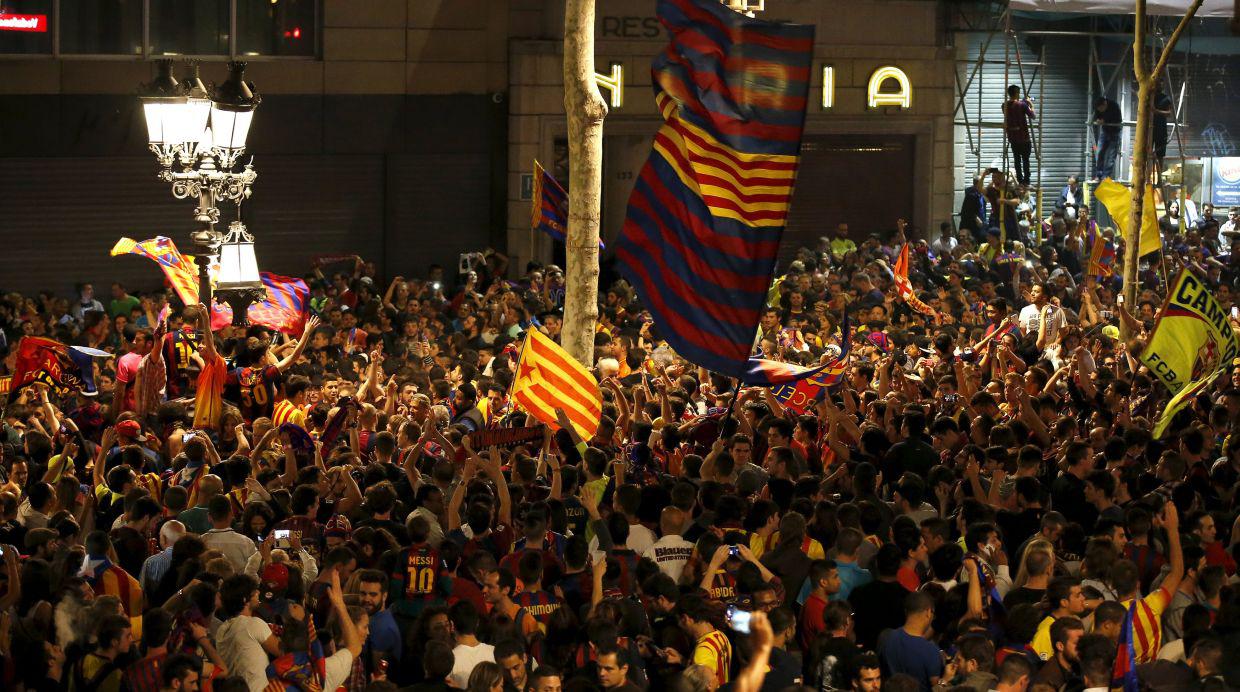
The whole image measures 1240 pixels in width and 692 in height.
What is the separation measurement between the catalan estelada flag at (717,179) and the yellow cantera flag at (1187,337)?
485cm

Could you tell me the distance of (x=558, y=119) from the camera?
1070 inches

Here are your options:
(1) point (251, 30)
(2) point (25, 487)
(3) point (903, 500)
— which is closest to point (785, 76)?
(3) point (903, 500)

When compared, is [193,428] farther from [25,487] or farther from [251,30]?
[251,30]

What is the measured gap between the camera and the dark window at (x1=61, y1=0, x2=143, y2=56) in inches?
958

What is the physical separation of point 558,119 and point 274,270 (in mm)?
4863

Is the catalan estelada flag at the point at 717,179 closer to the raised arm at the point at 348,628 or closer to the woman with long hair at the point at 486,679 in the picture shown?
the raised arm at the point at 348,628

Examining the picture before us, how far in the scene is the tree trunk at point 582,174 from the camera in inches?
593

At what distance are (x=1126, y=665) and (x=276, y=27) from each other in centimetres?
1996

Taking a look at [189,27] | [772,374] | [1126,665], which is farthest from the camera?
[189,27]

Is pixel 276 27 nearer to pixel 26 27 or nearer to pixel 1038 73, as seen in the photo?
pixel 26 27

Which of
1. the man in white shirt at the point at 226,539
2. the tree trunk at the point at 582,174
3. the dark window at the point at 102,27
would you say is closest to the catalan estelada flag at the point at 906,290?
the tree trunk at the point at 582,174

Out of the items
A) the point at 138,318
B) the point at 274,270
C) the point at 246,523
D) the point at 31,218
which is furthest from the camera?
the point at 274,270

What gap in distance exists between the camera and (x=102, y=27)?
80.4 ft

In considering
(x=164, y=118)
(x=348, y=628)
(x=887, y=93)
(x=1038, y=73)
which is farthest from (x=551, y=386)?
(x=1038, y=73)
